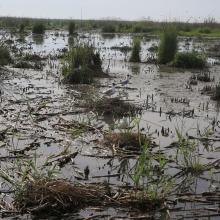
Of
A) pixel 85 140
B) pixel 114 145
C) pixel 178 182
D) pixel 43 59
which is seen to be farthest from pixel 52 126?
pixel 43 59

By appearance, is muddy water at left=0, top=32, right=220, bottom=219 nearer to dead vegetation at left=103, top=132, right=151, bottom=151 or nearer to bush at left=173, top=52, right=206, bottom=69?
dead vegetation at left=103, top=132, right=151, bottom=151

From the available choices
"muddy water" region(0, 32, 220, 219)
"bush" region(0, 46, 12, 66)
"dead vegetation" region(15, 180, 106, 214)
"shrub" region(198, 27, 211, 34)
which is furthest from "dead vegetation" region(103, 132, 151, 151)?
"shrub" region(198, 27, 211, 34)

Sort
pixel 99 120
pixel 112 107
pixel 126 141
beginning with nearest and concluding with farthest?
pixel 126 141, pixel 99 120, pixel 112 107

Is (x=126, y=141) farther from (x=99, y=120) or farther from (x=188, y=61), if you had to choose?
(x=188, y=61)

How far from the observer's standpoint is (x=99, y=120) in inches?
370

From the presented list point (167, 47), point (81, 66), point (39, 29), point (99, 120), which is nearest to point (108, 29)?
point (39, 29)

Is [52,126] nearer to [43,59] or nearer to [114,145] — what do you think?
[114,145]

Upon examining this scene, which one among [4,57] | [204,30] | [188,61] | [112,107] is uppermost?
[204,30]

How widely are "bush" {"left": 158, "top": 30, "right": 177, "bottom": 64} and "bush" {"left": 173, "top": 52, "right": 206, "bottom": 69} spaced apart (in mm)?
562

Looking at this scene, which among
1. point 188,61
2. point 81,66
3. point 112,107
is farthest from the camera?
point 188,61

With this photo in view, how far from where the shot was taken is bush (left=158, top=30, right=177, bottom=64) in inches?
719

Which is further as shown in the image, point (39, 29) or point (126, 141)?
point (39, 29)

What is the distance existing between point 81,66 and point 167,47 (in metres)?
5.56

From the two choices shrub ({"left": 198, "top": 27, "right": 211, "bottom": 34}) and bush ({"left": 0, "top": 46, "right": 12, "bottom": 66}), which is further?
shrub ({"left": 198, "top": 27, "right": 211, "bottom": 34})
